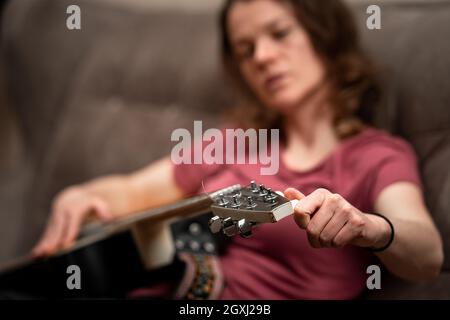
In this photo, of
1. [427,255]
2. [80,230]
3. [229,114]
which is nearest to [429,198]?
[427,255]

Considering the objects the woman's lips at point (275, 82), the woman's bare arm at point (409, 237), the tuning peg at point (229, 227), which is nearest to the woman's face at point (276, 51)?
the woman's lips at point (275, 82)

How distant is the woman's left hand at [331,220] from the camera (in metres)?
0.50

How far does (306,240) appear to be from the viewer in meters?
0.59

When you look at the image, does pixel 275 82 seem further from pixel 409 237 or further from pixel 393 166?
pixel 409 237

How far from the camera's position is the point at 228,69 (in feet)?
3.18

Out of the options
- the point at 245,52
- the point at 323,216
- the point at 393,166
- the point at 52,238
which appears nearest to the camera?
the point at 323,216

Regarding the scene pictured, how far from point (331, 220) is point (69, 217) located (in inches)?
23.7

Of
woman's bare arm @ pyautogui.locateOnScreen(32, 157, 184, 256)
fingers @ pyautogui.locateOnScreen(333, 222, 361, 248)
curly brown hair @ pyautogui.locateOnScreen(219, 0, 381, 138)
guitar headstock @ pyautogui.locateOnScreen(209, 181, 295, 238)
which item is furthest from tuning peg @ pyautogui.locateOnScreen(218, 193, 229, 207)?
woman's bare arm @ pyautogui.locateOnScreen(32, 157, 184, 256)

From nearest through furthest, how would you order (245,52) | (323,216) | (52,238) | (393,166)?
(323,216) < (393,166) < (245,52) < (52,238)

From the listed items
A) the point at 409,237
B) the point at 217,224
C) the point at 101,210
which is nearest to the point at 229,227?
the point at 217,224

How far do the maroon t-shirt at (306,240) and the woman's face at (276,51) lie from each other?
100 mm

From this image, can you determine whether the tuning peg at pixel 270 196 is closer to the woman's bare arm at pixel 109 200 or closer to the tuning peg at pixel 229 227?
the tuning peg at pixel 229 227
